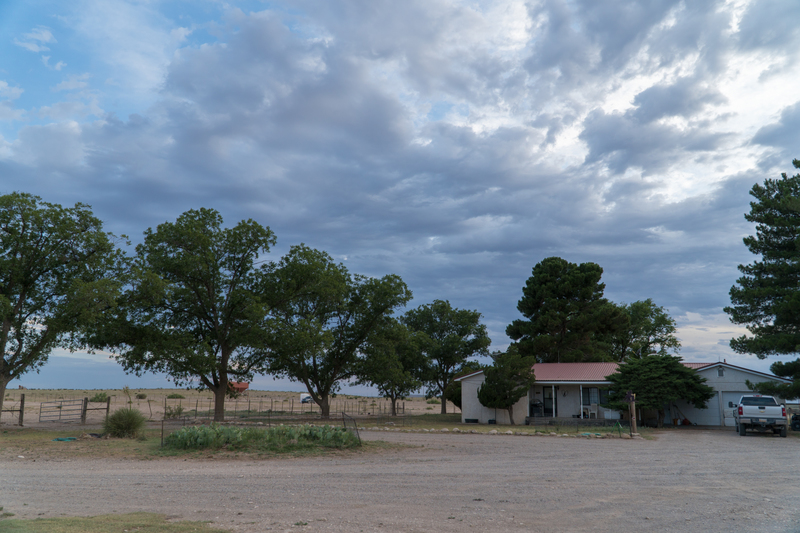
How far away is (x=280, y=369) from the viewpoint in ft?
123

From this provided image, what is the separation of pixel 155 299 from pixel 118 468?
1637cm

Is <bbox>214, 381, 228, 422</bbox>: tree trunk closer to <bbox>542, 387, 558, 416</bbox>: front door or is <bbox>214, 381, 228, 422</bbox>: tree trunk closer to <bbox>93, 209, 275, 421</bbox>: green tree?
<bbox>93, 209, 275, 421</bbox>: green tree

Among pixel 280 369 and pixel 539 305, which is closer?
pixel 280 369

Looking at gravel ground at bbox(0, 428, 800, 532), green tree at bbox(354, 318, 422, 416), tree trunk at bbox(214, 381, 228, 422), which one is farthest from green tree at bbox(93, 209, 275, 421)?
gravel ground at bbox(0, 428, 800, 532)

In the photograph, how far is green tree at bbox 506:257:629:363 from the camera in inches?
1743

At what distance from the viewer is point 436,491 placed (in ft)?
33.0

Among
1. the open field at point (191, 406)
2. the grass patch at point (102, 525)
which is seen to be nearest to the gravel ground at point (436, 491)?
the grass patch at point (102, 525)

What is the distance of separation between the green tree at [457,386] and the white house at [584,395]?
6045mm

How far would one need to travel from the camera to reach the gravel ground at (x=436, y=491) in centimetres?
771

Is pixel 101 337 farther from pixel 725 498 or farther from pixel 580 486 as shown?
pixel 725 498

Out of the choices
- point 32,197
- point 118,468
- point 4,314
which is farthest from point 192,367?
point 118,468

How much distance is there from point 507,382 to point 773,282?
Answer: 51.6 ft

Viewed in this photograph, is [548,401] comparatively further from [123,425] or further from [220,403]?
[123,425]

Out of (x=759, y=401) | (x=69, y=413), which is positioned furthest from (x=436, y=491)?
(x=69, y=413)
